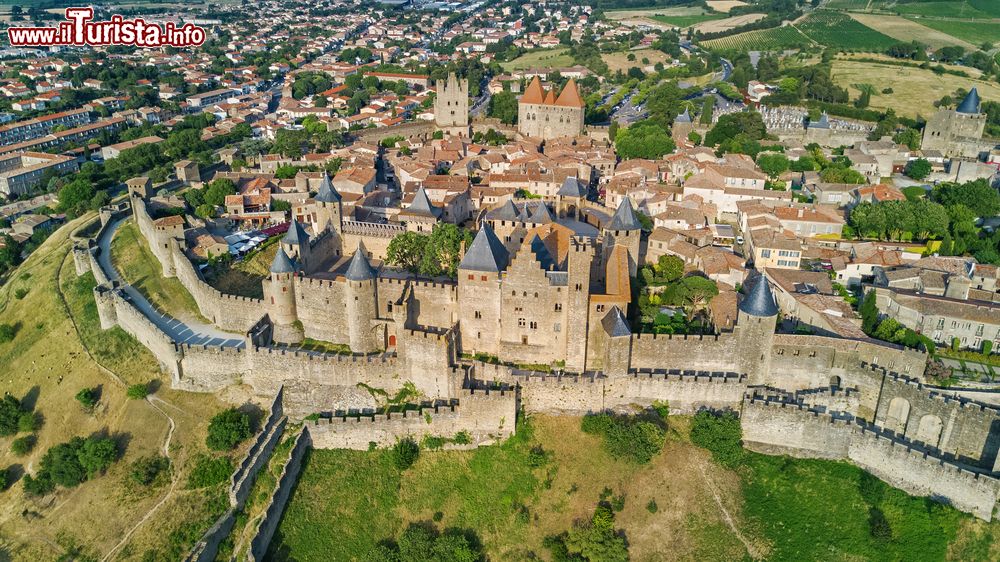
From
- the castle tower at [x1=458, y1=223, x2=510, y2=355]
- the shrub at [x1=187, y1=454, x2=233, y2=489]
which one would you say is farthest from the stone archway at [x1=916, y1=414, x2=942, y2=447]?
the shrub at [x1=187, y1=454, x2=233, y2=489]

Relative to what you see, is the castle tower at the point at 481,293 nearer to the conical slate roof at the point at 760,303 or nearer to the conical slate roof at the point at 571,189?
the conical slate roof at the point at 760,303

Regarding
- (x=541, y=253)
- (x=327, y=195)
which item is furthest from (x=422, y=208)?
(x=541, y=253)

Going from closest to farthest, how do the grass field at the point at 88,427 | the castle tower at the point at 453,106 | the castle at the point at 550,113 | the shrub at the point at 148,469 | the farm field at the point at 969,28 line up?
the grass field at the point at 88,427 → the shrub at the point at 148,469 → the castle at the point at 550,113 → the castle tower at the point at 453,106 → the farm field at the point at 969,28

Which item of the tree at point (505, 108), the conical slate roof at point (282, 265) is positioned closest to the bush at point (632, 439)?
the conical slate roof at point (282, 265)

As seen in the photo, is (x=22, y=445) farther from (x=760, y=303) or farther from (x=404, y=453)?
(x=760, y=303)

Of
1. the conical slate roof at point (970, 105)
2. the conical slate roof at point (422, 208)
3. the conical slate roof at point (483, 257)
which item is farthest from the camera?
the conical slate roof at point (970, 105)

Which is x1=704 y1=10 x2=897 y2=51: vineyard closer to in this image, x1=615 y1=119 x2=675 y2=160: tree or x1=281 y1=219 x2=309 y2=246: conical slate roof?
x1=615 y1=119 x2=675 y2=160: tree

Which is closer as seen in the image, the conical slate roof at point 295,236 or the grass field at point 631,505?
the grass field at point 631,505

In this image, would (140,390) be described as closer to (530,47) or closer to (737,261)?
(737,261)
